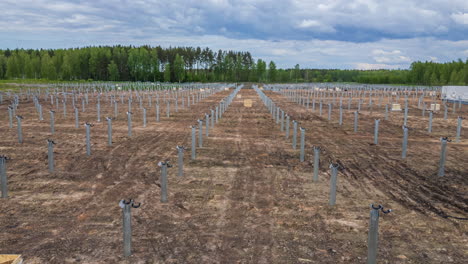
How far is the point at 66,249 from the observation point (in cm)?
604

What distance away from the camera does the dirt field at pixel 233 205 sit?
6.09 meters

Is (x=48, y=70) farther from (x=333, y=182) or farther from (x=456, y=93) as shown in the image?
(x=333, y=182)

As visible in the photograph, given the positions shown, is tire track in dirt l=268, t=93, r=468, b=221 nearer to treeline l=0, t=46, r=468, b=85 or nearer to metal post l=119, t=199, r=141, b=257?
metal post l=119, t=199, r=141, b=257

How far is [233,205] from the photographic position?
Answer: 26.7ft

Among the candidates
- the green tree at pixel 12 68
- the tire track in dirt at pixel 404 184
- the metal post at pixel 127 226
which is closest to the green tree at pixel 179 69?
the green tree at pixel 12 68

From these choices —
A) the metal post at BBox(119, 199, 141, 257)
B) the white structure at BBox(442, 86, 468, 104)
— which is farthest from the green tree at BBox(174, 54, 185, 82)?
the metal post at BBox(119, 199, 141, 257)

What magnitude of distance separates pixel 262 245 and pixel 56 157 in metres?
8.60

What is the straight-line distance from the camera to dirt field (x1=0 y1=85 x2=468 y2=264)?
609 centimetres

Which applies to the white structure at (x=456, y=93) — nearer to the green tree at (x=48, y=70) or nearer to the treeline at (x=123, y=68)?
the treeline at (x=123, y=68)

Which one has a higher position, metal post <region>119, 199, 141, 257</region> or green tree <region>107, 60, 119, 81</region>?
green tree <region>107, 60, 119, 81</region>

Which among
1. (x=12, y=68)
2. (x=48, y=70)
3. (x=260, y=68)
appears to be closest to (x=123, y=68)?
(x=48, y=70)

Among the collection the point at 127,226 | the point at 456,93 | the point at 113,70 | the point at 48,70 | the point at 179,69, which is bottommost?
the point at 127,226

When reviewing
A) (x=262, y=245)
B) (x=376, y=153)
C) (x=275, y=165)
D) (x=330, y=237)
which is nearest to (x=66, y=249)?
(x=262, y=245)

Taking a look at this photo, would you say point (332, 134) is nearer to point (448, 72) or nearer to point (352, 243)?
point (352, 243)
